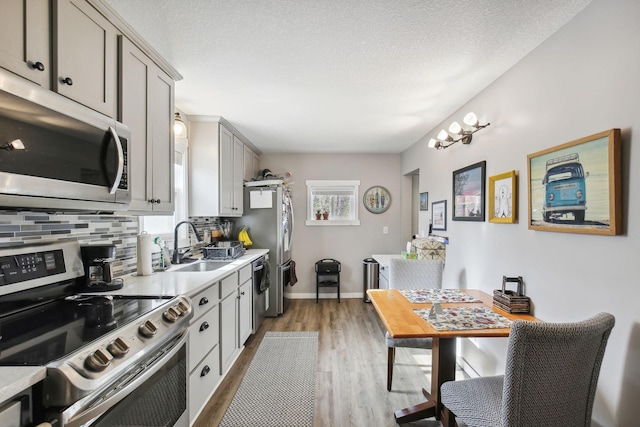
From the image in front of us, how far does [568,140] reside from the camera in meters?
1.44

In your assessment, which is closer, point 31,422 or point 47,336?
point 31,422

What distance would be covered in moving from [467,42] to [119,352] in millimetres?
2267

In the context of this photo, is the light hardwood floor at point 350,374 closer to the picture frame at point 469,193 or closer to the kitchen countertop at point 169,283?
the kitchen countertop at point 169,283

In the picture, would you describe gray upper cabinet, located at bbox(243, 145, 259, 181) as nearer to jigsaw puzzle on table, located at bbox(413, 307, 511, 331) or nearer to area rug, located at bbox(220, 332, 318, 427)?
area rug, located at bbox(220, 332, 318, 427)

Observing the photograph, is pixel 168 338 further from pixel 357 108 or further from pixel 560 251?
pixel 357 108

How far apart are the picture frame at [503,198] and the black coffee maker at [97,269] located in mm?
2471

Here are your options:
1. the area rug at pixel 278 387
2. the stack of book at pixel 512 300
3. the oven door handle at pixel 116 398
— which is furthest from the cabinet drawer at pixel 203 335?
the stack of book at pixel 512 300

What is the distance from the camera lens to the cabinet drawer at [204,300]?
1729 millimetres

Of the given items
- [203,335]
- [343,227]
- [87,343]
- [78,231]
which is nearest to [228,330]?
[203,335]

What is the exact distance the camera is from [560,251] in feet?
4.87

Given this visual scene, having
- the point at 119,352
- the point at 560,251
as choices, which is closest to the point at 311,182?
the point at 560,251

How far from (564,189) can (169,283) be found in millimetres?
2301

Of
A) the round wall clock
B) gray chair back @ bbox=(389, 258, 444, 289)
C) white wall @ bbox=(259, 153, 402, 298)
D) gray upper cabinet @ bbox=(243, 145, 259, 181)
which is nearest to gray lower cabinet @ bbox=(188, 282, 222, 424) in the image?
gray chair back @ bbox=(389, 258, 444, 289)

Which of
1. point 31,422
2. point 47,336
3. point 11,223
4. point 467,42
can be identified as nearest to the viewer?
point 31,422
